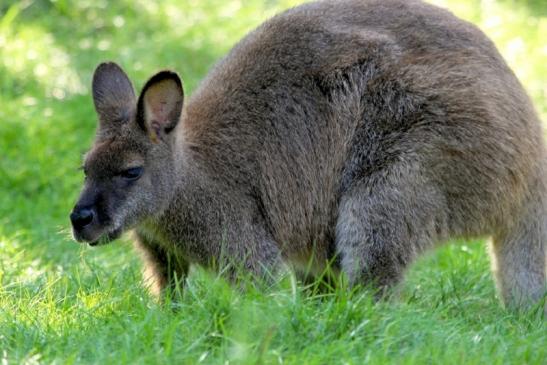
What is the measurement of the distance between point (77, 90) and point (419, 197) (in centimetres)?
516

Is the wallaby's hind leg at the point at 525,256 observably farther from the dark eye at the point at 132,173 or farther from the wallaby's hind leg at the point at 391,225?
the dark eye at the point at 132,173

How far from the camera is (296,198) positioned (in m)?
6.20

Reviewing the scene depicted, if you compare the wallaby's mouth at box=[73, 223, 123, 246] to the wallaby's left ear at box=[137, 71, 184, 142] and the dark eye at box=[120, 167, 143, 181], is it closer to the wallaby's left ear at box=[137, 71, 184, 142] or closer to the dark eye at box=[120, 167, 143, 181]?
the dark eye at box=[120, 167, 143, 181]

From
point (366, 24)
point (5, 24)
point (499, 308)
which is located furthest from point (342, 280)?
point (5, 24)

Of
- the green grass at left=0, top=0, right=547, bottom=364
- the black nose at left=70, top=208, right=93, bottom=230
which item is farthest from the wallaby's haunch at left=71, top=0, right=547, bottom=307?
the green grass at left=0, top=0, right=547, bottom=364

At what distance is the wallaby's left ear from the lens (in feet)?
18.5

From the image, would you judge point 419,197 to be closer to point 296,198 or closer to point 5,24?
point 296,198

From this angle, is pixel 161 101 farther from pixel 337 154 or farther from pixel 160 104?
pixel 337 154

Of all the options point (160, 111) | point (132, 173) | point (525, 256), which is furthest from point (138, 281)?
point (525, 256)

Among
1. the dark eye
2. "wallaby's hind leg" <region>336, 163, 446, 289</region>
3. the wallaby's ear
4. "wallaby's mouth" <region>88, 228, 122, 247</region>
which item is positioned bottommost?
"wallaby's hind leg" <region>336, 163, 446, 289</region>

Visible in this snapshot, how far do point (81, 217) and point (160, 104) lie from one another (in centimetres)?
78

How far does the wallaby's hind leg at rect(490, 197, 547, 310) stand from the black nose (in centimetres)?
237

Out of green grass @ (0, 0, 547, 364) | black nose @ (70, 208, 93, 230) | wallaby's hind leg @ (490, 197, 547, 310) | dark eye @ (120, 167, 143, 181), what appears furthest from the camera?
wallaby's hind leg @ (490, 197, 547, 310)

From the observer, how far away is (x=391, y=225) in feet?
19.2
